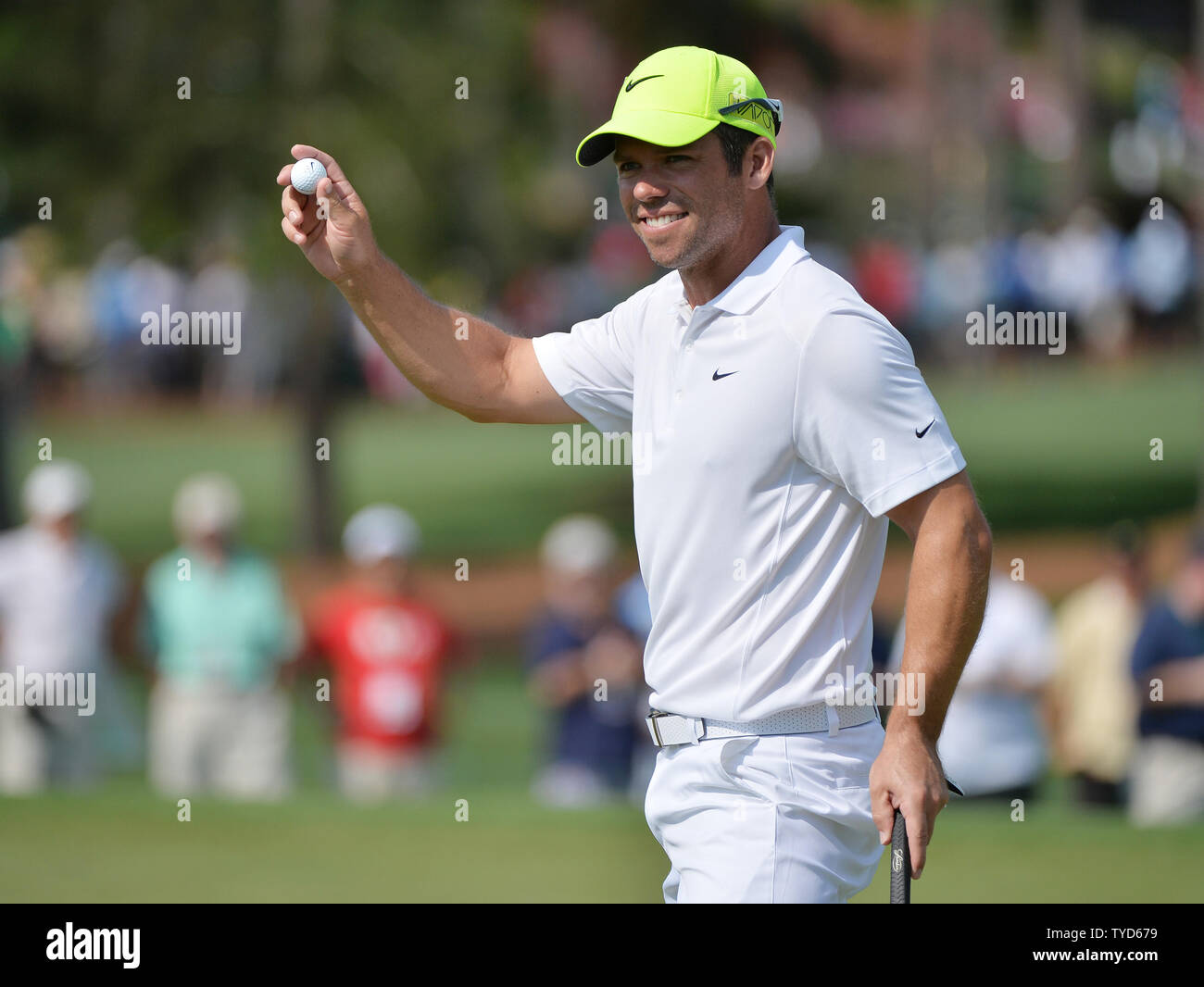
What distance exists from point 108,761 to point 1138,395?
21.0 metres

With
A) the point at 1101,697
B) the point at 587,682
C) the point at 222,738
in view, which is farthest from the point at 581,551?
the point at 1101,697

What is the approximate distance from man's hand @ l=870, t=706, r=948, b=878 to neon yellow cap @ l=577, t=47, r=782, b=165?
4.43ft

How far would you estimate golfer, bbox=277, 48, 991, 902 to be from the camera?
401 centimetres

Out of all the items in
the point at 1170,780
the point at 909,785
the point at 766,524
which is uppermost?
the point at 766,524

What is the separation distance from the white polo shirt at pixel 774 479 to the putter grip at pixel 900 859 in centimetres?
35

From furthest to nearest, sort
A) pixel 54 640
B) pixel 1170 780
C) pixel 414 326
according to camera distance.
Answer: pixel 54 640 < pixel 1170 780 < pixel 414 326

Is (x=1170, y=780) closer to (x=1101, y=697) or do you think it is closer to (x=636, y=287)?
(x=1101, y=697)

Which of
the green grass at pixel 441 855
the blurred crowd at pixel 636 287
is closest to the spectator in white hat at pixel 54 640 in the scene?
the green grass at pixel 441 855

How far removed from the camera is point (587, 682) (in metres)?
11.4

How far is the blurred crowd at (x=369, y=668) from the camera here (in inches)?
421

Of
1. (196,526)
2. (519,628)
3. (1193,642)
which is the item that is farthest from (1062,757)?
(519,628)

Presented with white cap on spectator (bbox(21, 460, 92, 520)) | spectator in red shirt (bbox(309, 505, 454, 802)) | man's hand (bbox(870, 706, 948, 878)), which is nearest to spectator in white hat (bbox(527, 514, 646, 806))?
spectator in red shirt (bbox(309, 505, 454, 802))

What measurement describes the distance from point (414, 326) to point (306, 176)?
0.47 metres

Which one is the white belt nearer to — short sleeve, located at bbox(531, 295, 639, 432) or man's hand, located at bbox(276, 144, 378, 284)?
short sleeve, located at bbox(531, 295, 639, 432)
